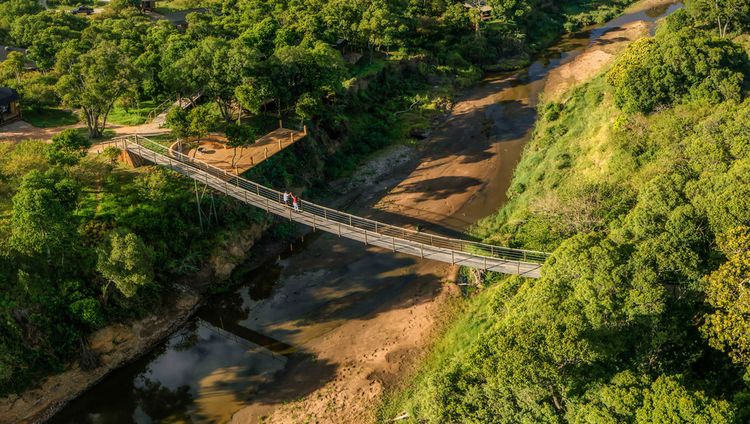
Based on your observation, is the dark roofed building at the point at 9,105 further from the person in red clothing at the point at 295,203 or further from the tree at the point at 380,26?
the tree at the point at 380,26

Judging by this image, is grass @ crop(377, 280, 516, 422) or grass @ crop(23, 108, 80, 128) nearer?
grass @ crop(377, 280, 516, 422)

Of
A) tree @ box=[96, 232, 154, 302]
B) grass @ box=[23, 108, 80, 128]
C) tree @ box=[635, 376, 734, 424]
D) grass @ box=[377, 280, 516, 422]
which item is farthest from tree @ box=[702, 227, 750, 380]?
grass @ box=[23, 108, 80, 128]

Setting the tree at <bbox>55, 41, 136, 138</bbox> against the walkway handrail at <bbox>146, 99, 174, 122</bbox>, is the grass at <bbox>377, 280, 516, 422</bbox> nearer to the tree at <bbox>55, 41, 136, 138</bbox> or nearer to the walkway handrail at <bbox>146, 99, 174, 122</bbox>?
the tree at <bbox>55, 41, 136, 138</bbox>

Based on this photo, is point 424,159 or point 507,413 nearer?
point 507,413

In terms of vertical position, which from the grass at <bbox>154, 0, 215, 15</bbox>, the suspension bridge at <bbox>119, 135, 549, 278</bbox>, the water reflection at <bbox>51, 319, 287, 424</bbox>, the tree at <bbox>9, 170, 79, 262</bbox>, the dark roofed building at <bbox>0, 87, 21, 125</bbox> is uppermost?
the grass at <bbox>154, 0, 215, 15</bbox>

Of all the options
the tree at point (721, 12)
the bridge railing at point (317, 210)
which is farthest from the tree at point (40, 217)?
the tree at point (721, 12)

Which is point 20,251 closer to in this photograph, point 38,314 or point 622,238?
point 38,314

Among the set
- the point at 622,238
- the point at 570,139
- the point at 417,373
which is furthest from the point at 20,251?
the point at 570,139
